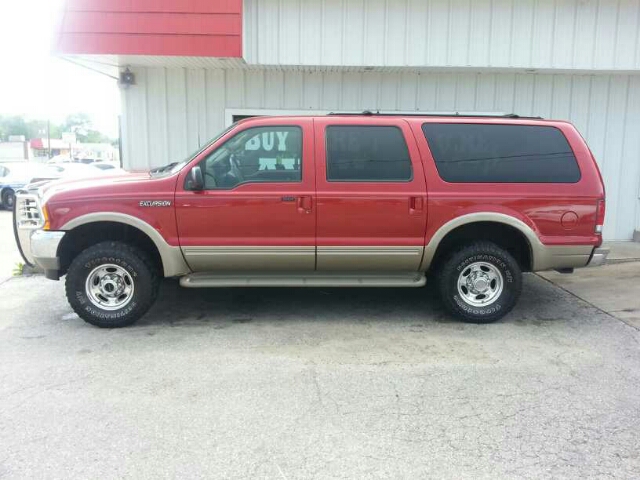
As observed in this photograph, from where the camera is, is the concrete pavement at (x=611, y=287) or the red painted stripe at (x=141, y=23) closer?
the concrete pavement at (x=611, y=287)

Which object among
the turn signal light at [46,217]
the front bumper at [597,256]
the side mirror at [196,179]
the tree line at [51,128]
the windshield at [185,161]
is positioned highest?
the tree line at [51,128]

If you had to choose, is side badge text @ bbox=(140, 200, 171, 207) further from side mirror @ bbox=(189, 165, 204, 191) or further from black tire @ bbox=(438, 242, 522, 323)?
black tire @ bbox=(438, 242, 522, 323)

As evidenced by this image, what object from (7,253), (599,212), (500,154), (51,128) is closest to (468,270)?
(500,154)

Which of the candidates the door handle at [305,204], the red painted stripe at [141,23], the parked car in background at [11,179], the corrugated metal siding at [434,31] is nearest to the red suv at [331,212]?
the door handle at [305,204]

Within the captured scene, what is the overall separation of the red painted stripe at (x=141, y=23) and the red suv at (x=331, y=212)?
111 inches

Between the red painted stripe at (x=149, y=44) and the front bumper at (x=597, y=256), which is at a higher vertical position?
the red painted stripe at (x=149, y=44)

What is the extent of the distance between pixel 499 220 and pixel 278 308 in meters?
2.53

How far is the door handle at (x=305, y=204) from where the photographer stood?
5312 mm

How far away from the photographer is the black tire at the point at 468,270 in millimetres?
5508

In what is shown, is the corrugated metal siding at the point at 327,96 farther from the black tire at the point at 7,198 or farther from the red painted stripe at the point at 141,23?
the black tire at the point at 7,198

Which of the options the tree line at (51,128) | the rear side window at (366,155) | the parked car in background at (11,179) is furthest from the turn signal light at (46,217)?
the tree line at (51,128)

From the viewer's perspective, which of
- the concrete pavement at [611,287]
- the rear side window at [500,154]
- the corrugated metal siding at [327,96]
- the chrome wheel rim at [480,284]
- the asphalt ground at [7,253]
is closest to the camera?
the rear side window at [500,154]

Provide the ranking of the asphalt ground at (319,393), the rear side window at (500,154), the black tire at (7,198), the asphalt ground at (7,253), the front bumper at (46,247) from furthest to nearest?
the black tire at (7,198)
the asphalt ground at (7,253)
the rear side window at (500,154)
the front bumper at (46,247)
the asphalt ground at (319,393)

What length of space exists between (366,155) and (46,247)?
3161 millimetres
